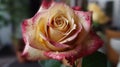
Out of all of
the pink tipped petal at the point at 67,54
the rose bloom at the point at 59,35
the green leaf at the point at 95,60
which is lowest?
the green leaf at the point at 95,60

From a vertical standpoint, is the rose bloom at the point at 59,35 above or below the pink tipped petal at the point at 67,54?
above

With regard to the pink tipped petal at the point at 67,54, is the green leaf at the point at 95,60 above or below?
below

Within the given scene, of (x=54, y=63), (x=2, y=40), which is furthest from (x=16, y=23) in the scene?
(x=54, y=63)

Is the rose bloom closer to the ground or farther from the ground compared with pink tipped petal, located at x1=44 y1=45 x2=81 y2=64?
farther from the ground

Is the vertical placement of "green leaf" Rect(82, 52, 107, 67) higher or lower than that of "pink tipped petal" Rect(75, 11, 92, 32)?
lower

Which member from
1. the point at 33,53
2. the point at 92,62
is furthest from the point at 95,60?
the point at 33,53

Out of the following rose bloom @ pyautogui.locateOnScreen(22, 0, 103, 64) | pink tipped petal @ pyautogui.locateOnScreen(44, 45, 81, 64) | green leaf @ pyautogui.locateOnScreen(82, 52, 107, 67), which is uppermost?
rose bloom @ pyautogui.locateOnScreen(22, 0, 103, 64)
